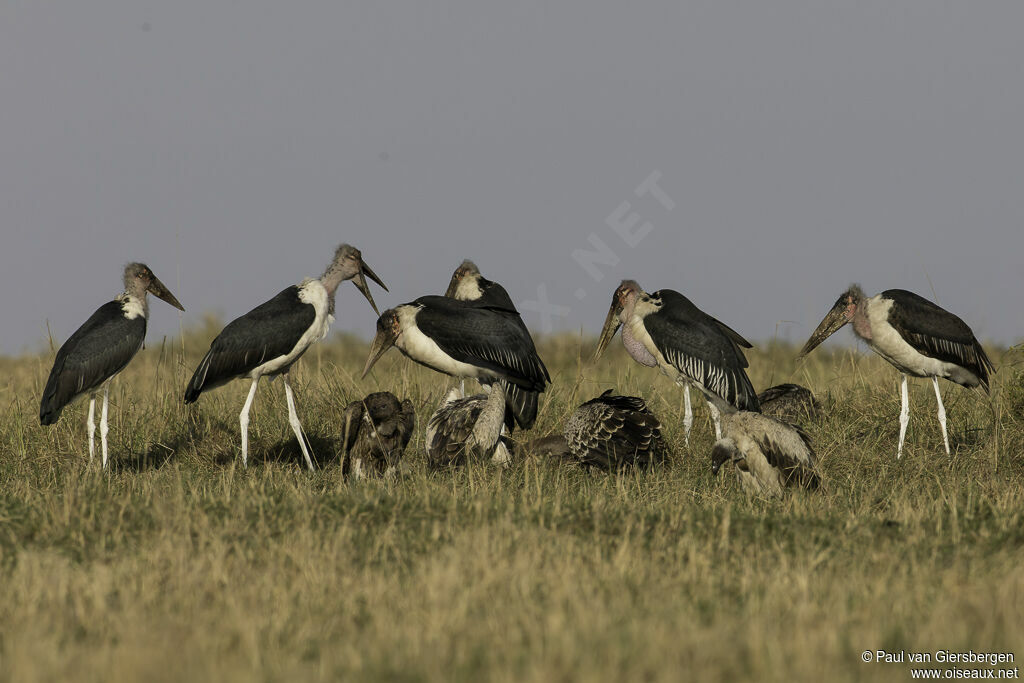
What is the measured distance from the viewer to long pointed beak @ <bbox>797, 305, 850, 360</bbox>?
30.6 ft

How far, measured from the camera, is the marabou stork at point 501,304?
9.02m

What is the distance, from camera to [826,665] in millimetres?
3564

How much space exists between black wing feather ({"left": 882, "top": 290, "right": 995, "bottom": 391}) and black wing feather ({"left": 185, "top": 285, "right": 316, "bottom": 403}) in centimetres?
450

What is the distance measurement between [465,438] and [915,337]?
3.58m

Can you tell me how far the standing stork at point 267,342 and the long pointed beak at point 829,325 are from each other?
4.02 m

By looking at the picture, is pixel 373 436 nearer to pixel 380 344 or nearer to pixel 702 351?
pixel 380 344

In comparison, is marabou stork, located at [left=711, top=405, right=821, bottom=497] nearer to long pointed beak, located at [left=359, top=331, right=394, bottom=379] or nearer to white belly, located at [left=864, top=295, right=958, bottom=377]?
white belly, located at [left=864, top=295, right=958, bottom=377]

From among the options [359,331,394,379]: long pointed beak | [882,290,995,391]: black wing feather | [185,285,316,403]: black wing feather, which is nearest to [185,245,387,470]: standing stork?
[185,285,316,403]: black wing feather

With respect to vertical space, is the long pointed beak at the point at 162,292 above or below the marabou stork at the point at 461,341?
above

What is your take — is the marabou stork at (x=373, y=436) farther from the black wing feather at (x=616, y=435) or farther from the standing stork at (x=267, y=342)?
the black wing feather at (x=616, y=435)

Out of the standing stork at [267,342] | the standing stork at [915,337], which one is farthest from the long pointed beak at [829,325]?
the standing stork at [267,342]

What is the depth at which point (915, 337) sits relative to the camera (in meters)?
8.85

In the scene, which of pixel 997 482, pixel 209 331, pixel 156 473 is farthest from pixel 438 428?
pixel 209 331

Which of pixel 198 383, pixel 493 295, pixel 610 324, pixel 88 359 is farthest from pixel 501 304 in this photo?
pixel 88 359
